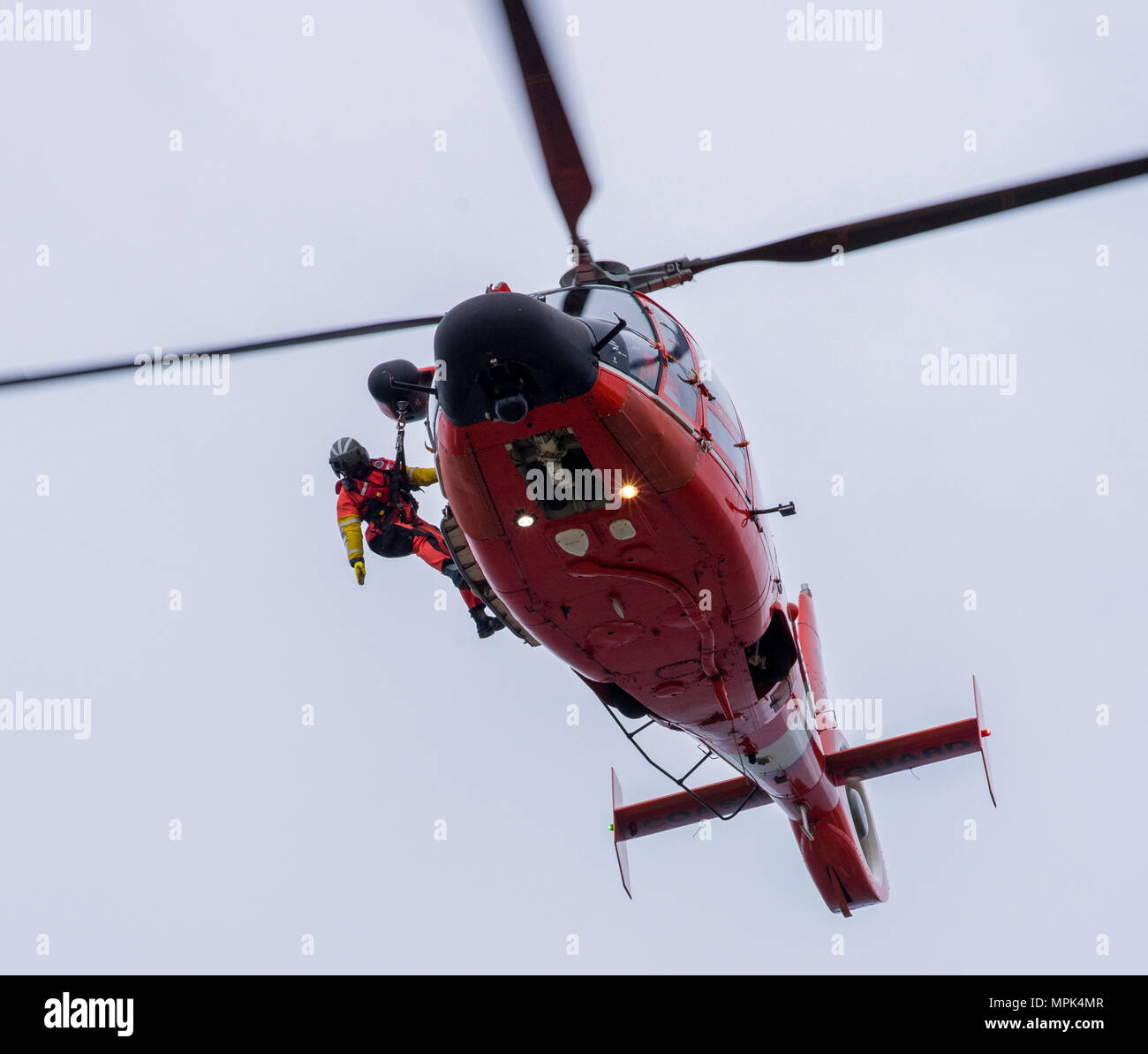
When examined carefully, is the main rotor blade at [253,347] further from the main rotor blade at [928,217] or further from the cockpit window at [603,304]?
the main rotor blade at [928,217]

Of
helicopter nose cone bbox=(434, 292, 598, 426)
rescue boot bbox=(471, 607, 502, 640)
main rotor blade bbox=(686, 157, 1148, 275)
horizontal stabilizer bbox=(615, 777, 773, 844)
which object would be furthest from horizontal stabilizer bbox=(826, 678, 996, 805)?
helicopter nose cone bbox=(434, 292, 598, 426)

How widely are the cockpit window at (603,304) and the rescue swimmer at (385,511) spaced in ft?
12.5

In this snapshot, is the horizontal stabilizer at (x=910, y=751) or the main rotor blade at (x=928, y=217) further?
the horizontal stabilizer at (x=910, y=751)

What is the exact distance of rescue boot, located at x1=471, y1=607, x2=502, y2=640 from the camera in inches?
469

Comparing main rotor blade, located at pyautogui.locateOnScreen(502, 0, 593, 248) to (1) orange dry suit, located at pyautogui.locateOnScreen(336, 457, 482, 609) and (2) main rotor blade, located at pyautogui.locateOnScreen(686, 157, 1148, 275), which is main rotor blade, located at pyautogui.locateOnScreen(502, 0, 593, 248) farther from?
(1) orange dry suit, located at pyautogui.locateOnScreen(336, 457, 482, 609)

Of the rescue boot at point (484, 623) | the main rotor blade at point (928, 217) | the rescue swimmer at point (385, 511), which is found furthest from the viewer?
the rescue swimmer at point (385, 511)

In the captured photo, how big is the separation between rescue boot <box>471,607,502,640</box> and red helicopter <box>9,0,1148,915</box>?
1.63 metres

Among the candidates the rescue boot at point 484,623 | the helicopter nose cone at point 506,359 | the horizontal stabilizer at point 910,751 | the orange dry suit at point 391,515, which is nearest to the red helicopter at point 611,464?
the helicopter nose cone at point 506,359

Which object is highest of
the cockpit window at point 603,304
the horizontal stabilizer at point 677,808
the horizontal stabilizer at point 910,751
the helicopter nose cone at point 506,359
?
the cockpit window at point 603,304

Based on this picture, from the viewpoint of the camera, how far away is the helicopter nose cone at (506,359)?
709 centimetres

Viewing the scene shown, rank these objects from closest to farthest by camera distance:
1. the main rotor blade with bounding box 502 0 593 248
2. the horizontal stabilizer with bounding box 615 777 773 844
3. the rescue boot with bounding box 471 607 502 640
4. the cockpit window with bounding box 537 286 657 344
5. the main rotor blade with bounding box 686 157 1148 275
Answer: the main rotor blade with bounding box 502 0 593 248
the main rotor blade with bounding box 686 157 1148 275
the cockpit window with bounding box 537 286 657 344
the rescue boot with bounding box 471 607 502 640
the horizontal stabilizer with bounding box 615 777 773 844

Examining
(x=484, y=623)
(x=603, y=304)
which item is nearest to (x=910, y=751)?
(x=484, y=623)

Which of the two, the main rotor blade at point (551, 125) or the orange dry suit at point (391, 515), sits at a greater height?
the main rotor blade at point (551, 125)

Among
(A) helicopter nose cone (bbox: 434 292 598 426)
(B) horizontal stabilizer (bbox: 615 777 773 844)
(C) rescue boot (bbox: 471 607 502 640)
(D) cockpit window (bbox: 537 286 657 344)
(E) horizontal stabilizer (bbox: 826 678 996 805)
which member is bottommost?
(B) horizontal stabilizer (bbox: 615 777 773 844)
